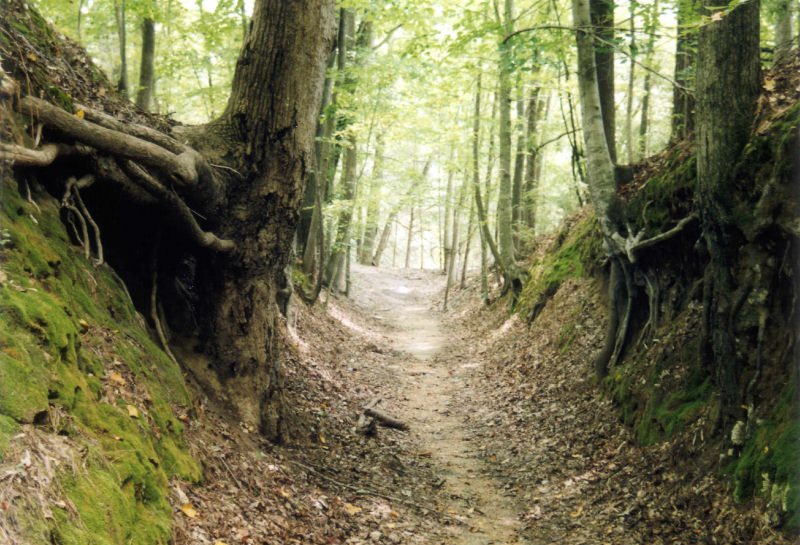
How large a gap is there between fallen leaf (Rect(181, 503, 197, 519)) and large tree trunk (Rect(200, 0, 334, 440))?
2.10 metres

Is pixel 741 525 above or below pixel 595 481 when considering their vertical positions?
above

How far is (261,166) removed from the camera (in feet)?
19.3

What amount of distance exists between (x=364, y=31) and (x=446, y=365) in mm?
11258

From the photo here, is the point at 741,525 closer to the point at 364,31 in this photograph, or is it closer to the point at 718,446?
the point at 718,446

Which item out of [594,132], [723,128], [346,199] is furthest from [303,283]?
[723,128]

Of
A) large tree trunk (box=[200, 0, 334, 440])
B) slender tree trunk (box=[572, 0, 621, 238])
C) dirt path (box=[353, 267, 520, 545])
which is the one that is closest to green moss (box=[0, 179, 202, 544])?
large tree trunk (box=[200, 0, 334, 440])

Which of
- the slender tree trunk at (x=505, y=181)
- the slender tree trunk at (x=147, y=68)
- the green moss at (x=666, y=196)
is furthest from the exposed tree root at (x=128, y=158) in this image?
the slender tree trunk at (x=505, y=181)

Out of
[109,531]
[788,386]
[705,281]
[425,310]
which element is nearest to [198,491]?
[109,531]

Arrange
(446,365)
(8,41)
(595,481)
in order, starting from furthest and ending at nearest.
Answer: (446,365)
(595,481)
(8,41)

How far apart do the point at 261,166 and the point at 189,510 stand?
3.60 metres

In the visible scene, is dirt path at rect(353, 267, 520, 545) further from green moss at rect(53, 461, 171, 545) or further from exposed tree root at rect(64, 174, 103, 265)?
exposed tree root at rect(64, 174, 103, 265)

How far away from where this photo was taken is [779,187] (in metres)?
5.03

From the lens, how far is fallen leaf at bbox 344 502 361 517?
531cm

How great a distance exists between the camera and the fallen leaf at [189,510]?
3743mm
